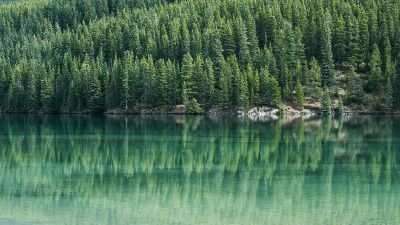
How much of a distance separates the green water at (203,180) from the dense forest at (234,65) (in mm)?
62131

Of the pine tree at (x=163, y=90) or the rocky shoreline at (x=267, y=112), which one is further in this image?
the pine tree at (x=163, y=90)

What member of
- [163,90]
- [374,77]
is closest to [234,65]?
[163,90]

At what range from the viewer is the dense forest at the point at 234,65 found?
450 feet

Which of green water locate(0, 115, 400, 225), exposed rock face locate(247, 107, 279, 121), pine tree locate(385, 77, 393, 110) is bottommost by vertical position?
green water locate(0, 115, 400, 225)

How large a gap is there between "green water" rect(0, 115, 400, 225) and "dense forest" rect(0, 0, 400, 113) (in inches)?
2446

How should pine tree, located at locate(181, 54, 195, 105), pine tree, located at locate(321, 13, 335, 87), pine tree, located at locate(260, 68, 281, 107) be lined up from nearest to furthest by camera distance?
pine tree, located at locate(260, 68, 281, 107) → pine tree, located at locate(181, 54, 195, 105) → pine tree, located at locate(321, 13, 335, 87)

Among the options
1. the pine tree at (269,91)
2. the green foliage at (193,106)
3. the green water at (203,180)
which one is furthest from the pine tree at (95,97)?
the green water at (203,180)

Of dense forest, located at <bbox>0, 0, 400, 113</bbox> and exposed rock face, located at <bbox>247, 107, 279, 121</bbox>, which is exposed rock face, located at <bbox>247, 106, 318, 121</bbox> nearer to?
exposed rock face, located at <bbox>247, 107, 279, 121</bbox>

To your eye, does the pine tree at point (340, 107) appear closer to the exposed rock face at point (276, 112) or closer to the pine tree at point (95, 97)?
the exposed rock face at point (276, 112)

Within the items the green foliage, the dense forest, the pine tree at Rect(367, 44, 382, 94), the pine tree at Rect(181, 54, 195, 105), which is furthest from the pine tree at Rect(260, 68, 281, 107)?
the pine tree at Rect(367, 44, 382, 94)

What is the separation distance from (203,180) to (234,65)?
4007 inches

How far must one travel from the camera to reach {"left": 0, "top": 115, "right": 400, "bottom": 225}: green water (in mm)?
32188

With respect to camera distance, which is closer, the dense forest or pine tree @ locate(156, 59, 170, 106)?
the dense forest

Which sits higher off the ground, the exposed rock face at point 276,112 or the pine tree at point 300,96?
the pine tree at point 300,96
